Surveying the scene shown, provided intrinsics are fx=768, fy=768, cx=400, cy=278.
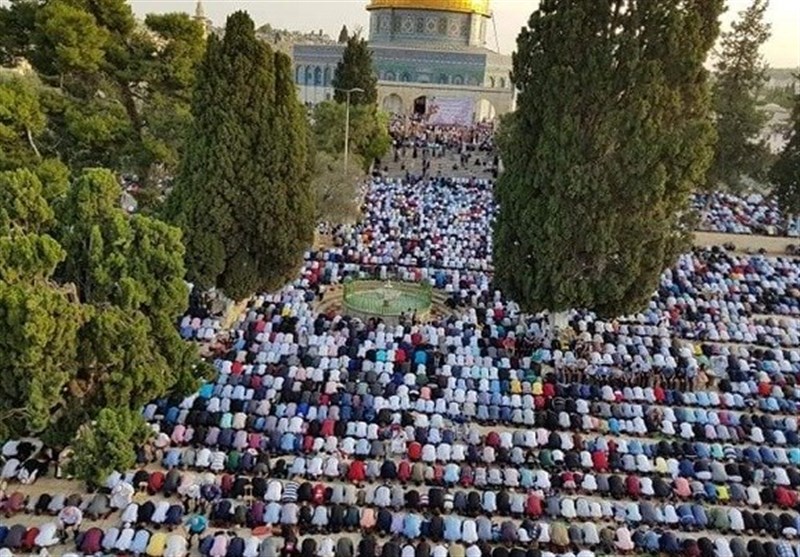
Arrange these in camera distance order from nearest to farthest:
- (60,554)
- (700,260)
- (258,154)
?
(60,554), (258,154), (700,260)

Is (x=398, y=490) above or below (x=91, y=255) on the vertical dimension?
below

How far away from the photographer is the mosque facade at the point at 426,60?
6103cm

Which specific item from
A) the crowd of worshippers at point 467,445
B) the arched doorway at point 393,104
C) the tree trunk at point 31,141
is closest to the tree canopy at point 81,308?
the crowd of worshippers at point 467,445

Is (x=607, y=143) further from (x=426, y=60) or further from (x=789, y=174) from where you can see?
(x=426, y=60)

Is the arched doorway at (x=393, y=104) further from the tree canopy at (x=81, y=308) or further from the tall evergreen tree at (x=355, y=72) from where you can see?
the tree canopy at (x=81, y=308)

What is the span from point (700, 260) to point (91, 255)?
80.2ft

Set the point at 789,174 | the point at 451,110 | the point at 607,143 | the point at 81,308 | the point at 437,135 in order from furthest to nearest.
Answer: the point at 451,110 → the point at 437,135 → the point at 789,174 → the point at 607,143 → the point at 81,308

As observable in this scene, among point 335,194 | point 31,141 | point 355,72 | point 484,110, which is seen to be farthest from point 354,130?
point 484,110

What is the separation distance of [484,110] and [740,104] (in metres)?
31.2

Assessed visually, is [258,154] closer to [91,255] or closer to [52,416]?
[91,255]

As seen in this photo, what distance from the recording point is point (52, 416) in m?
13.6

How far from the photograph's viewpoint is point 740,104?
37.2m

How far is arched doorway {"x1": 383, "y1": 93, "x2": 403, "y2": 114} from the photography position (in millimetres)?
62125

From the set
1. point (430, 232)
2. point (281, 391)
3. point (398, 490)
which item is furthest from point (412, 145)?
point (398, 490)
